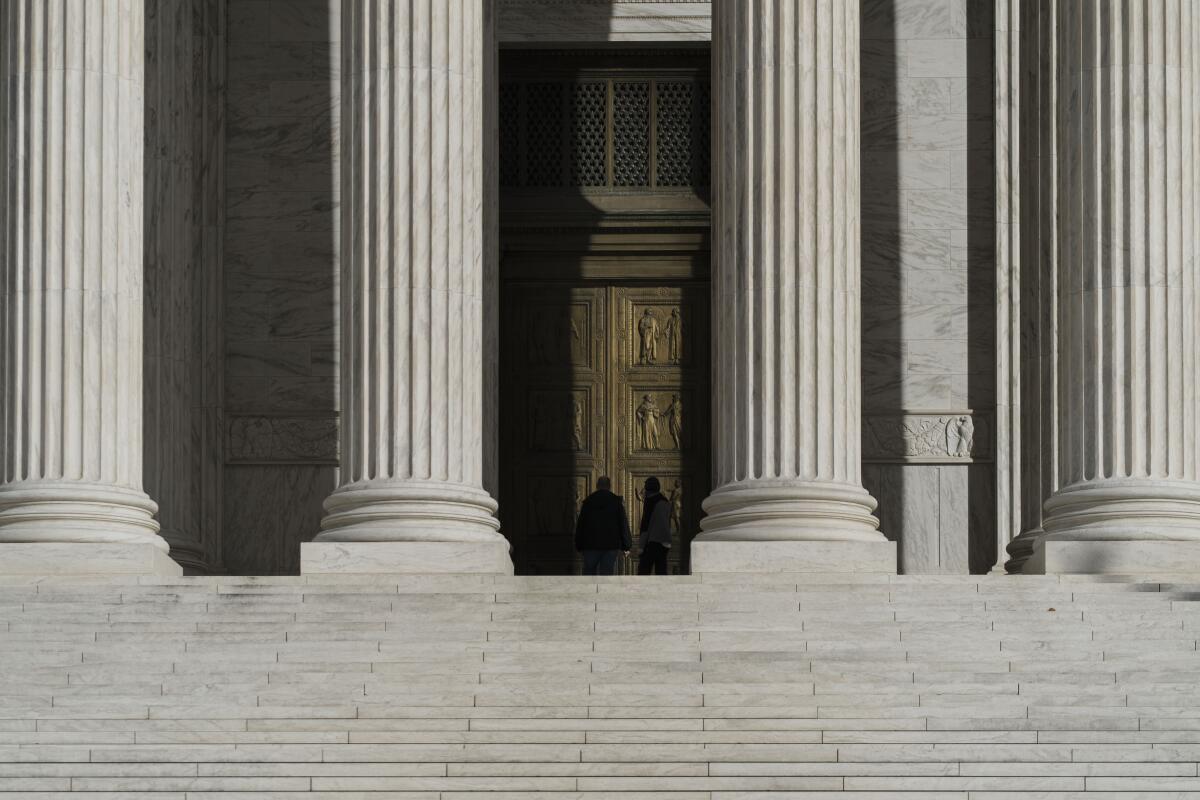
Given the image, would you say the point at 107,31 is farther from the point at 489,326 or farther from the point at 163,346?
the point at 489,326

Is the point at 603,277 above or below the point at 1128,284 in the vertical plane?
above

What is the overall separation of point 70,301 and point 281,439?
10302 mm

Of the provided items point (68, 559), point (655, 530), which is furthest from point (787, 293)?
point (68, 559)

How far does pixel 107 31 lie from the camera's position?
35844 mm

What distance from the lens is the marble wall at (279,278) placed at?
44594 mm

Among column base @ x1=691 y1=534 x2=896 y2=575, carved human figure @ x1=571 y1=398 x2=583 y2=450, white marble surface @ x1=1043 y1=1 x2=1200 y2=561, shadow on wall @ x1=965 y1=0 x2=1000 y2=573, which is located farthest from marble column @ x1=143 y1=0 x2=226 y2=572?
white marble surface @ x1=1043 y1=1 x2=1200 y2=561

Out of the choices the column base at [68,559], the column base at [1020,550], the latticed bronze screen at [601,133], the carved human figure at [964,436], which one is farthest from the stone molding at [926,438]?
the column base at [68,559]

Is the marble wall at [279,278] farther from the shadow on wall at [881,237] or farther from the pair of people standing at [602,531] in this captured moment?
the shadow on wall at [881,237]

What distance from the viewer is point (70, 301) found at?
35.0 metres

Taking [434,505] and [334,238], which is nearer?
[434,505]

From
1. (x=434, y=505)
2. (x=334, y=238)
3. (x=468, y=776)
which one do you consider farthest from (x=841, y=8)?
(x=468, y=776)

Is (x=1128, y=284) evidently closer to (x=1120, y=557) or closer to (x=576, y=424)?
(x=1120, y=557)

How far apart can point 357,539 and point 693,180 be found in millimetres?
15534

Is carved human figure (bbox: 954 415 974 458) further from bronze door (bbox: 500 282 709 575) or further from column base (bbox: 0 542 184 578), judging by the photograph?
column base (bbox: 0 542 184 578)
